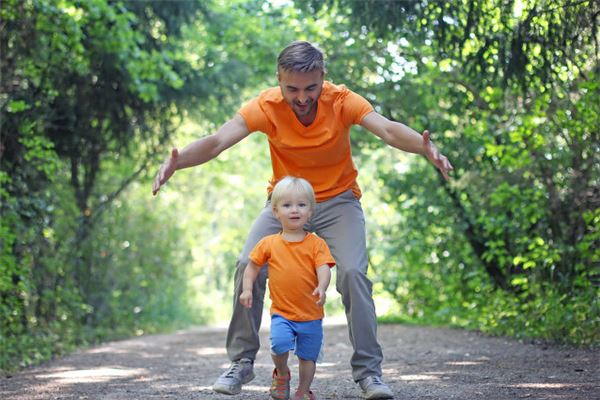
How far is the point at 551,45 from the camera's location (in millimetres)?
6902

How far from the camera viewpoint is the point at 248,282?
481cm

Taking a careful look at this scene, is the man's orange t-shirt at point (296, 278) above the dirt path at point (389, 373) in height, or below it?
above

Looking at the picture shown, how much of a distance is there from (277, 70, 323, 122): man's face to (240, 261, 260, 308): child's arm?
0.90 metres

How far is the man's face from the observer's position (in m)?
4.67

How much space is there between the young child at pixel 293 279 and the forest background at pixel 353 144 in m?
2.92

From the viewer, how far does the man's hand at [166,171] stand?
4598 mm

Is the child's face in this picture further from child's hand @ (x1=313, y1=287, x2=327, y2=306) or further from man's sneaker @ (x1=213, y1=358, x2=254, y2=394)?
man's sneaker @ (x1=213, y1=358, x2=254, y2=394)

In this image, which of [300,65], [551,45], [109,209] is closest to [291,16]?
[109,209]

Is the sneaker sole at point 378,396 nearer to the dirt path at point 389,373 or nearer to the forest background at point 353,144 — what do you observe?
the dirt path at point 389,373

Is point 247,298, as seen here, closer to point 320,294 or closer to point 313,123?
point 320,294

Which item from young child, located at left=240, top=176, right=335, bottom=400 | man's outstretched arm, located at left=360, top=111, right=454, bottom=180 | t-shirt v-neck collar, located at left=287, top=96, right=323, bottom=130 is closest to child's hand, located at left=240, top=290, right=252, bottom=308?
young child, located at left=240, top=176, right=335, bottom=400

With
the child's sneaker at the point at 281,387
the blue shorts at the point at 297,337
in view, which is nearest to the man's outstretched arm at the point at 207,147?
the blue shorts at the point at 297,337

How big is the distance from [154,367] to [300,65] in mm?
4018

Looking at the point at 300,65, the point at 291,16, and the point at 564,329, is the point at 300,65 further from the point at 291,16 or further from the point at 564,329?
the point at 291,16
